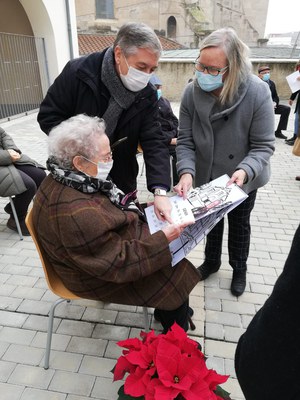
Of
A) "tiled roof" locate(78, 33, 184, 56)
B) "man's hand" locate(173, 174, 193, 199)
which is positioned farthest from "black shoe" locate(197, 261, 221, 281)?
"tiled roof" locate(78, 33, 184, 56)

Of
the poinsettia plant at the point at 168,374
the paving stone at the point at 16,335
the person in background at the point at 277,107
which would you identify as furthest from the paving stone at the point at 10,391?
the person in background at the point at 277,107

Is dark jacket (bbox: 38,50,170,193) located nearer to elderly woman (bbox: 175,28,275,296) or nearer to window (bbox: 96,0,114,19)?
elderly woman (bbox: 175,28,275,296)

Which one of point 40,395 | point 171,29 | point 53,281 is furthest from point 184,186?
point 171,29

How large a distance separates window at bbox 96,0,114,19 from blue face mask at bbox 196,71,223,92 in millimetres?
30781

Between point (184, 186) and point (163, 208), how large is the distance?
29 cm

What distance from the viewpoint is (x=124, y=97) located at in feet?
6.36

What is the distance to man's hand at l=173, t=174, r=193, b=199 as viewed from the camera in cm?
200

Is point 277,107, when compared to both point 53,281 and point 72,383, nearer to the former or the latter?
point 53,281

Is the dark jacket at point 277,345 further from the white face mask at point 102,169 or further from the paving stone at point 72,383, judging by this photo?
the paving stone at point 72,383

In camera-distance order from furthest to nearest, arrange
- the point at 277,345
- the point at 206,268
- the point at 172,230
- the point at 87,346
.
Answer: the point at 206,268 < the point at 87,346 < the point at 172,230 < the point at 277,345

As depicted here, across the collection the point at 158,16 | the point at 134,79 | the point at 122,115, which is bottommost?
the point at 122,115

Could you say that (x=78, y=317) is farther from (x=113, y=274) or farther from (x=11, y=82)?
(x=11, y=82)

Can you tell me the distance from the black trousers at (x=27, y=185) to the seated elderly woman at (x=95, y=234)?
1908 millimetres

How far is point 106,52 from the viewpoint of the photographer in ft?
6.41
